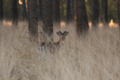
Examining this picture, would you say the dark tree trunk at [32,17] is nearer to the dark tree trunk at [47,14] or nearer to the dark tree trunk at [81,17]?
the dark tree trunk at [47,14]

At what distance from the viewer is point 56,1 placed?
15.8 meters

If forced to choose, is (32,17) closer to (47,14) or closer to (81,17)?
(47,14)

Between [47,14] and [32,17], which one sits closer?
[47,14]

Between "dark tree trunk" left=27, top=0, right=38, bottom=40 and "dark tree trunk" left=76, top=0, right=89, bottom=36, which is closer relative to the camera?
"dark tree trunk" left=27, top=0, right=38, bottom=40

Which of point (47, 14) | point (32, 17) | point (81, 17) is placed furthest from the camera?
point (81, 17)

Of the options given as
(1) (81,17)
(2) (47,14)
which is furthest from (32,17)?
(1) (81,17)

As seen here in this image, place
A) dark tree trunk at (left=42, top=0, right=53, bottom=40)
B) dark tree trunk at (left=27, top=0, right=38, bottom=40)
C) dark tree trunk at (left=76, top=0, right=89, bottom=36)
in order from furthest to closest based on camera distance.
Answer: dark tree trunk at (left=76, top=0, right=89, bottom=36) → dark tree trunk at (left=27, top=0, right=38, bottom=40) → dark tree trunk at (left=42, top=0, right=53, bottom=40)

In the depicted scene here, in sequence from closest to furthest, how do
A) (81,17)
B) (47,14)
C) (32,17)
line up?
(47,14) < (32,17) < (81,17)

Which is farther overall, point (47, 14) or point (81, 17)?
point (81, 17)

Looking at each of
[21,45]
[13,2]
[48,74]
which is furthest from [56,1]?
[48,74]

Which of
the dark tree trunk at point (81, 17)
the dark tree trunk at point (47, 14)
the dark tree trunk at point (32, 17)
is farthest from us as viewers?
the dark tree trunk at point (81, 17)

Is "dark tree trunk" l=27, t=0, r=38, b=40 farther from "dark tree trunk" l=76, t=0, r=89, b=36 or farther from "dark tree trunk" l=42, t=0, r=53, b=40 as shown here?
"dark tree trunk" l=76, t=0, r=89, b=36

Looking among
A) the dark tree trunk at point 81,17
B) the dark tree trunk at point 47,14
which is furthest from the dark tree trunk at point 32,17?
the dark tree trunk at point 81,17

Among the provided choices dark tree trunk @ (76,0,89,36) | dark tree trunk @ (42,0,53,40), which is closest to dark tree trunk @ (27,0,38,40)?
dark tree trunk @ (42,0,53,40)
